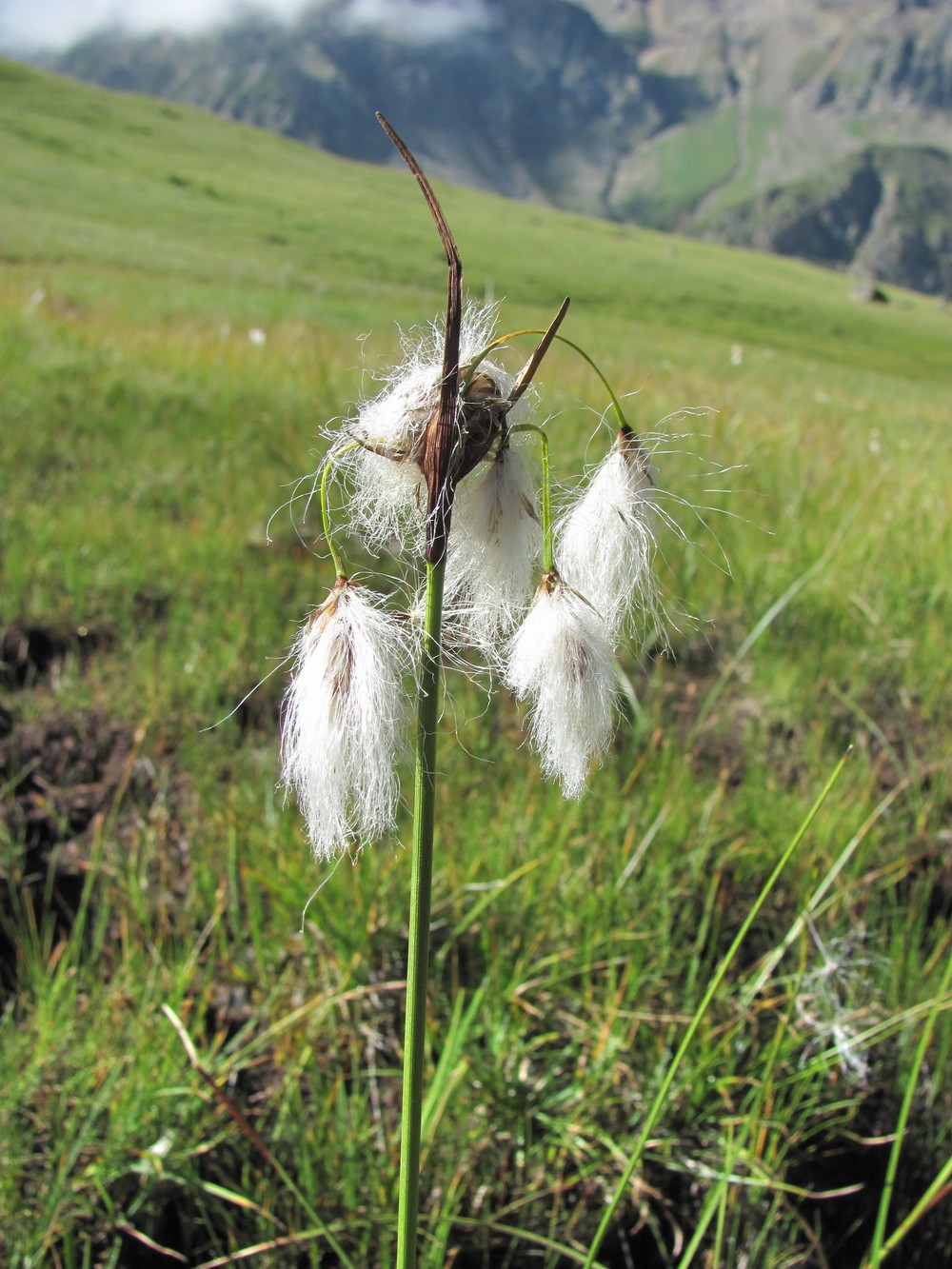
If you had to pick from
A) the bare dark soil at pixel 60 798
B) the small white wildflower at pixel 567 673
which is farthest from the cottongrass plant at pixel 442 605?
the bare dark soil at pixel 60 798

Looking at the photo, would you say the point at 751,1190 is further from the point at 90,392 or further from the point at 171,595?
the point at 90,392

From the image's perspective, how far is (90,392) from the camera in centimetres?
506

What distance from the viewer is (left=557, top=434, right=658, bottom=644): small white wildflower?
3.06 feet

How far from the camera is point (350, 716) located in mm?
841

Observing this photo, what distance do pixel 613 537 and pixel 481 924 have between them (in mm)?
1174

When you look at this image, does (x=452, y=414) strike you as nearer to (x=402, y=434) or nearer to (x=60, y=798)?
(x=402, y=434)

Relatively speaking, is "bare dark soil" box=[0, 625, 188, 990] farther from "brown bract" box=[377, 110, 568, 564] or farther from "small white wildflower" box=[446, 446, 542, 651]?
"brown bract" box=[377, 110, 568, 564]

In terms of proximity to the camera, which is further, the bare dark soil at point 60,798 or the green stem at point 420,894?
the bare dark soil at point 60,798

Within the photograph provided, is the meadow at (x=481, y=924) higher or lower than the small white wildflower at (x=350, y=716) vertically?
lower

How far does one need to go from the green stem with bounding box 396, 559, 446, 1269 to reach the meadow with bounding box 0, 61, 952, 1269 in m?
0.11

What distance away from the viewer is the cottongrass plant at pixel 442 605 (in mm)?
771

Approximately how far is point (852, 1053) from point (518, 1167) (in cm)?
62

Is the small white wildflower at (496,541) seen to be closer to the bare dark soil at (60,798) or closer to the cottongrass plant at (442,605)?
the cottongrass plant at (442,605)

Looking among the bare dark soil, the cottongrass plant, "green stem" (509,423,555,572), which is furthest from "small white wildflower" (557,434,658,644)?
the bare dark soil
